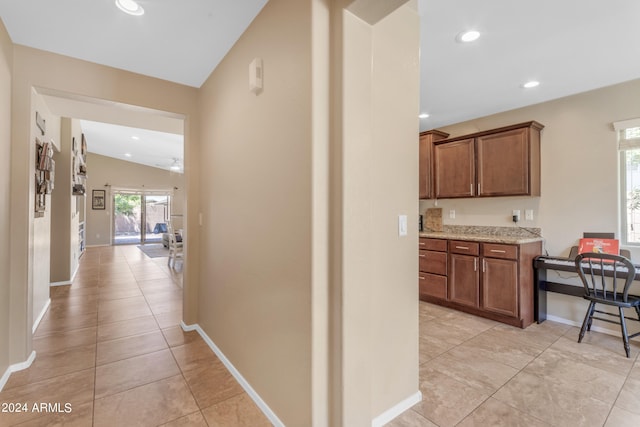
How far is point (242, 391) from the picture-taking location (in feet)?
6.53

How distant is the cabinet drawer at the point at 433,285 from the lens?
12.0 ft

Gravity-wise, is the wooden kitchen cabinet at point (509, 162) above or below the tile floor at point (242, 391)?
above

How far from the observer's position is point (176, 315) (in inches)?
135

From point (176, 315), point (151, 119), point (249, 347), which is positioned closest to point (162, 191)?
point (151, 119)

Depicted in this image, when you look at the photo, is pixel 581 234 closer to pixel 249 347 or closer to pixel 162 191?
pixel 249 347

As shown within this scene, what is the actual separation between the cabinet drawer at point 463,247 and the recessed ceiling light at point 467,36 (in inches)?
82.0

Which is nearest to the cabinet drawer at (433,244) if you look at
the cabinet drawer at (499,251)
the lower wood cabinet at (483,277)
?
the lower wood cabinet at (483,277)

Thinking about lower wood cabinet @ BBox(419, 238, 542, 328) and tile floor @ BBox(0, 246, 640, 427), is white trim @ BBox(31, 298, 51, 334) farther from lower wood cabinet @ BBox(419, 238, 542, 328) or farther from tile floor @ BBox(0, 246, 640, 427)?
lower wood cabinet @ BBox(419, 238, 542, 328)

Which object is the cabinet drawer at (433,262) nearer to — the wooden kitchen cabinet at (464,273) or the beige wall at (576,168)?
the wooden kitchen cabinet at (464,273)

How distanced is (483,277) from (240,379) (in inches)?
105

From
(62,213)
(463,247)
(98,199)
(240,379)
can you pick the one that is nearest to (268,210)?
(240,379)

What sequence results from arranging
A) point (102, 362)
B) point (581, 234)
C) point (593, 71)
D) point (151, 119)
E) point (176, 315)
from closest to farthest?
point (102, 362) < point (593, 71) < point (581, 234) < point (176, 315) < point (151, 119)

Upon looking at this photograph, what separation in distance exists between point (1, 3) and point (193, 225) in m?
1.89

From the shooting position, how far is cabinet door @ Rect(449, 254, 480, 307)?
133 inches
